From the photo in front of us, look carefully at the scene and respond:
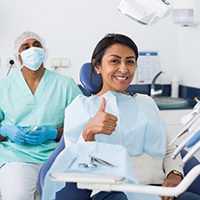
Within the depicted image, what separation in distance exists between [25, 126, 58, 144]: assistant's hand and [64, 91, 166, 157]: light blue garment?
375 mm

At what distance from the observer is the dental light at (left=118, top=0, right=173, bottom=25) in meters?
1.76

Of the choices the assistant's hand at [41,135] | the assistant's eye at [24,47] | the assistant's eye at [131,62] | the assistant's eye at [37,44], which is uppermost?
the assistant's eye at [37,44]

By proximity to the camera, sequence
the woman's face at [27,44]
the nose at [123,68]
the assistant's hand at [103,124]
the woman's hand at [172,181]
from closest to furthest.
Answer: the assistant's hand at [103,124]
the woman's hand at [172,181]
the nose at [123,68]
the woman's face at [27,44]

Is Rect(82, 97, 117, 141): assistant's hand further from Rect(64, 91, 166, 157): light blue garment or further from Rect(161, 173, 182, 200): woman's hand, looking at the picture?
Rect(161, 173, 182, 200): woman's hand

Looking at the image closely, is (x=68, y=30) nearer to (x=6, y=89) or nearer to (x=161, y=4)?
(x=6, y=89)

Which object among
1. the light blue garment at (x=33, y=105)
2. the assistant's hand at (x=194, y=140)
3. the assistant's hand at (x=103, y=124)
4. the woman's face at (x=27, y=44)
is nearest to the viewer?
the assistant's hand at (x=194, y=140)

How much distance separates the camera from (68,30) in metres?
2.66

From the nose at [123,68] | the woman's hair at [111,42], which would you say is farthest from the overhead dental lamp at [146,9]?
the nose at [123,68]

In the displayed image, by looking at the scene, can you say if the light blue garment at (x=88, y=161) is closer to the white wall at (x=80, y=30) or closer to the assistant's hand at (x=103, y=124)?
the assistant's hand at (x=103, y=124)

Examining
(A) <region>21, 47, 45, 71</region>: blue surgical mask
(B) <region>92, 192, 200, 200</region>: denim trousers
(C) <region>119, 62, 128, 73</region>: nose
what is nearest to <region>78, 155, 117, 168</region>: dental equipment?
(B) <region>92, 192, 200, 200</region>: denim trousers

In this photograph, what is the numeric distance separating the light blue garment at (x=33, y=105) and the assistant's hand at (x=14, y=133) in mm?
52

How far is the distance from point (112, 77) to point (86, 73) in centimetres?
27

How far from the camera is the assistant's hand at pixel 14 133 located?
1.90 m

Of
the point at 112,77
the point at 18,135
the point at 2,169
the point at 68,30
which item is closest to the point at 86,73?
the point at 112,77
